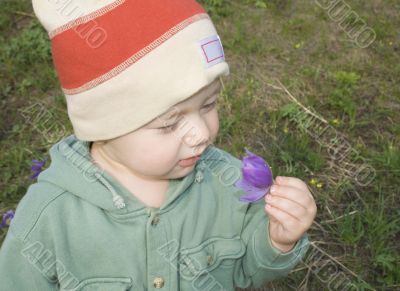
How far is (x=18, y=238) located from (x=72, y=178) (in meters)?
0.27

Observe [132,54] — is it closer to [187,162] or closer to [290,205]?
[187,162]

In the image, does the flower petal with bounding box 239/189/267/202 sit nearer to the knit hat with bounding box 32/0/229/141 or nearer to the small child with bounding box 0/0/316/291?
the small child with bounding box 0/0/316/291

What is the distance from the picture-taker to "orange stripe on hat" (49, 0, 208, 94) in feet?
5.06

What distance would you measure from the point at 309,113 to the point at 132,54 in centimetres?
241

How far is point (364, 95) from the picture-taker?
12.9ft

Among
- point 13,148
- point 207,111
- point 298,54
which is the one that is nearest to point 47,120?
point 13,148

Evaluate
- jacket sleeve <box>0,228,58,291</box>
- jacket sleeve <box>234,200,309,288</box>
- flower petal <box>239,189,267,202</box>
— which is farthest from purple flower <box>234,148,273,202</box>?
jacket sleeve <box>0,228,58,291</box>

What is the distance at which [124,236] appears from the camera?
182 cm

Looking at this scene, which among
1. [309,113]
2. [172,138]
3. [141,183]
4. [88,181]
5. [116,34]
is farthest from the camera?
[309,113]

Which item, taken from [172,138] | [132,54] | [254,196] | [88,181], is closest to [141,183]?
[88,181]

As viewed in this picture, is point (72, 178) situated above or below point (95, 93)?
below

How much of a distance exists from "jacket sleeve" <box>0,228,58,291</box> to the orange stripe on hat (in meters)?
0.60

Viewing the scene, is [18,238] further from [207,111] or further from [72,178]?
[207,111]

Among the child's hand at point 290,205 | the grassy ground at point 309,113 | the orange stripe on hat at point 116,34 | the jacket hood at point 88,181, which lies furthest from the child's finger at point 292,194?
the grassy ground at point 309,113
